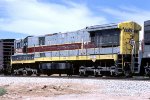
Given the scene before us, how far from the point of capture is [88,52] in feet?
89.1

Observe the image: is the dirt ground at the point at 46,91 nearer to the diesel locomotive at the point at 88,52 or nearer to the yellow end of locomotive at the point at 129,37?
the diesel locomotive at the point at 88,52

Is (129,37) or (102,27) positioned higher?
(102,27)

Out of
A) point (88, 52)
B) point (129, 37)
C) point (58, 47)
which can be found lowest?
point (88, 52)

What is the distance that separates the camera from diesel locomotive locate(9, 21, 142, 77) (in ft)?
80.5

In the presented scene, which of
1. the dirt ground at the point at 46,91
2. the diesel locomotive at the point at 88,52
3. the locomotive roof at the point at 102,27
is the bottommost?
the dirt ground at the point at 46,91

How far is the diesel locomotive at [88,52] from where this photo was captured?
2453cm

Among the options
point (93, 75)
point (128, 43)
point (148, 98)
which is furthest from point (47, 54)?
point (148, 98)

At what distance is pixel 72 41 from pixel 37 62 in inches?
217

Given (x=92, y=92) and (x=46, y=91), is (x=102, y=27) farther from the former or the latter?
(x=92, y=92)

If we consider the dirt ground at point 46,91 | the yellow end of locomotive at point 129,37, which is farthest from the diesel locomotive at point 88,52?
the dirt ground at point 46,91

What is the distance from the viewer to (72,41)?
29.1m

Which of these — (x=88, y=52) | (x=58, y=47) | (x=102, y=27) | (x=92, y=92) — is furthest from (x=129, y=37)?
(x=92, y=92)

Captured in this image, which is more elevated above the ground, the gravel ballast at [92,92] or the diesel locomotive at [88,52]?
the diesel locomotive at [88,52]

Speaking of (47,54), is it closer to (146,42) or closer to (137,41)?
(137,41)
